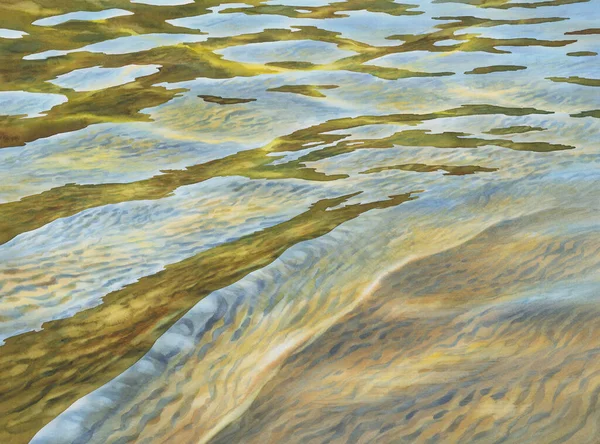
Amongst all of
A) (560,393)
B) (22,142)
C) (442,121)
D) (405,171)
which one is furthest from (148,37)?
(560,393)

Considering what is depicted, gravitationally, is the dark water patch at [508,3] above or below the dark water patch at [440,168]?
above

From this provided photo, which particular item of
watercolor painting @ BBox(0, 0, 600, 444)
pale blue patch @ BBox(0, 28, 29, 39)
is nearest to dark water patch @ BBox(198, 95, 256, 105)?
watercolor painting @ BBox(0, 0, 600, 444)

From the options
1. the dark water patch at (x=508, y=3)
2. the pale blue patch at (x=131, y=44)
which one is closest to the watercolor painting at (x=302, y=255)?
the pale blue patch at (x=131, y=44)

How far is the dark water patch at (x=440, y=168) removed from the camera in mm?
1265

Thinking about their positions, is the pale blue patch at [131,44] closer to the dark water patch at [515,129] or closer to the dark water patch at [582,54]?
the dark water patch at [582,54]

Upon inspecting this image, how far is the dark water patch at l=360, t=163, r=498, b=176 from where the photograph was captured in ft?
4.15

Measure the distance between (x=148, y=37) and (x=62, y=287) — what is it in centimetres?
200

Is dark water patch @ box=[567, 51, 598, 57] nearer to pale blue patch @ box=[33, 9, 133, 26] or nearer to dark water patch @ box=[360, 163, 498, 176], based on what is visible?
dark water patch @ box=[360, 163, 498, 176]

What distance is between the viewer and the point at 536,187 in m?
1.16

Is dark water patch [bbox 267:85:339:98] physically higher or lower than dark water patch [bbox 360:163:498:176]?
higher

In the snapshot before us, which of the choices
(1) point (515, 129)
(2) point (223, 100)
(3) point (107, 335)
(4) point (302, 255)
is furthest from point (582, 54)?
(3) point (107, 335)

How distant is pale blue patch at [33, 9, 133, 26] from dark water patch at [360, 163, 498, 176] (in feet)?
6.83

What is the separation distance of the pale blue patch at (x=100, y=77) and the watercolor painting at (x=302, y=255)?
14 mm

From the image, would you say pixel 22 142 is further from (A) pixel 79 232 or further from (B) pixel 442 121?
(B) pixel 442 121
